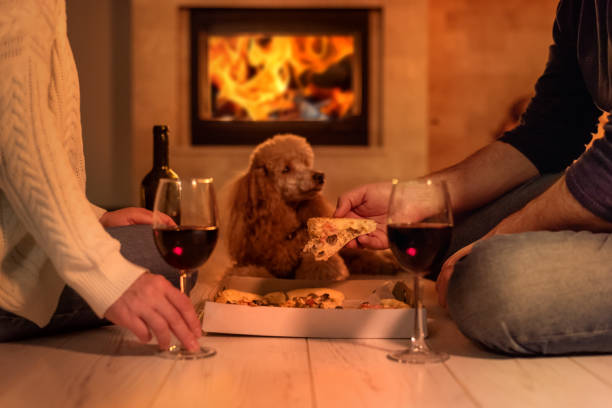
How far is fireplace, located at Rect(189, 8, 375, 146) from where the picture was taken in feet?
13.6

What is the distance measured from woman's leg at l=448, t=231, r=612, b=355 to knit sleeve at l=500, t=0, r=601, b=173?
0.58 metres

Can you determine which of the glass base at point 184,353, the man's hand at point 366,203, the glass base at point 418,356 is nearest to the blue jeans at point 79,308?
the glass base at point 184,353

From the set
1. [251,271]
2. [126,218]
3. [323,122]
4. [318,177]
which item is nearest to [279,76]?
[323,122]

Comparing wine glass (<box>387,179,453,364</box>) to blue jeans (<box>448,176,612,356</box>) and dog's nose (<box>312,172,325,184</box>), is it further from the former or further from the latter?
dog's nose (<box>312,172,325,184</box>)

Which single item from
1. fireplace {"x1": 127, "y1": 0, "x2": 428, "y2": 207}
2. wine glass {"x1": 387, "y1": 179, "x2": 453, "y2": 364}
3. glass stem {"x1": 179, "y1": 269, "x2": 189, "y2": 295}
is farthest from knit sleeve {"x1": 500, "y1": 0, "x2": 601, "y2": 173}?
fireplace {"x1": 127, "y1": 0, "x2": 428, "y2": 207}

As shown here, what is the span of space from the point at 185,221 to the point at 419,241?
349mm

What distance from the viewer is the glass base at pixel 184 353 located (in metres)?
1.10

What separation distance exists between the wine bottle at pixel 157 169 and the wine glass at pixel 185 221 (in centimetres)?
118

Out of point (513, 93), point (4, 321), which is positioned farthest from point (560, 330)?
point (513, 93)

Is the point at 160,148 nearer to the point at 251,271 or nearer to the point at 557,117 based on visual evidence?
the point at 251,271

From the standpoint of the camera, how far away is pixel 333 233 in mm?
1467

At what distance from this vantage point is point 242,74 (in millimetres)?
4184

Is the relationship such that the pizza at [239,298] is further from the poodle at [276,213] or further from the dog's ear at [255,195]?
the dog's ear at [255,195]

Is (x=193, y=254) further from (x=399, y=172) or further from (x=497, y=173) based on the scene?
(x=399, y=172)
